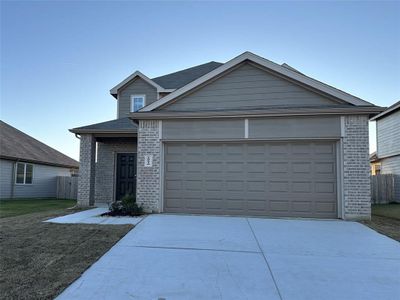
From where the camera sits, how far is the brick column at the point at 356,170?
7887mm

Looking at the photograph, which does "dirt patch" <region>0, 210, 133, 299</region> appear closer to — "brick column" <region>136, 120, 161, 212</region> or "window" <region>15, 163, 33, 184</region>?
"brick column" <region>136, 120, 161, 212</region>

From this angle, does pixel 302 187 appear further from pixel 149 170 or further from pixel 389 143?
pixel 389 143

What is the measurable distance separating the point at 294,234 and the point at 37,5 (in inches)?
470

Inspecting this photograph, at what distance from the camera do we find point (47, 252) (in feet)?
15.7

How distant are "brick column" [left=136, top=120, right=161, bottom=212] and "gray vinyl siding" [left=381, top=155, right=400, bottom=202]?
40.4ft

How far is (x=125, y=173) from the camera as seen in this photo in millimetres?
12219

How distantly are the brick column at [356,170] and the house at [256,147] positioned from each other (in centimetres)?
3

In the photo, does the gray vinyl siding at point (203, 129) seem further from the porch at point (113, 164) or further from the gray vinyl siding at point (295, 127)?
the porch at point (113, 164)

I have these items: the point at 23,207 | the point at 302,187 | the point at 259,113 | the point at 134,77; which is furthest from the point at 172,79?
the point at 23,207

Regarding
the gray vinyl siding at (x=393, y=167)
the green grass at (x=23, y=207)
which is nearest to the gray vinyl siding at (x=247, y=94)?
the green grass at (x=23, y=207)

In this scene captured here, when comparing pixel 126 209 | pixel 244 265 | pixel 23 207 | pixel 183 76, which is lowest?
pixel 23 207

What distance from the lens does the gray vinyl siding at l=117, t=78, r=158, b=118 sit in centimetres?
1336

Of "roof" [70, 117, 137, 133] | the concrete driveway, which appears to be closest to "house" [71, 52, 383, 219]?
the concrete driveway

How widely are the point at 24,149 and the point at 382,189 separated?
2087cm
